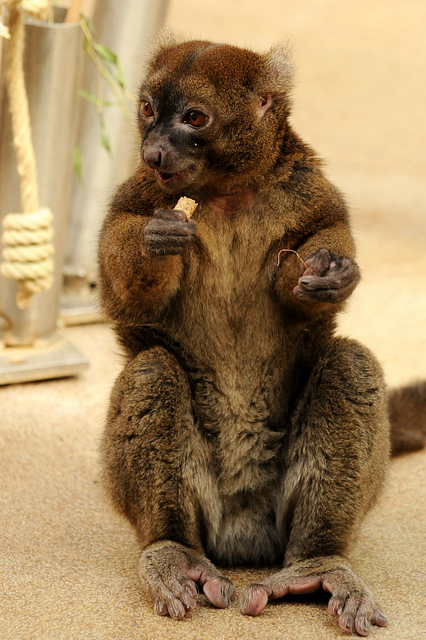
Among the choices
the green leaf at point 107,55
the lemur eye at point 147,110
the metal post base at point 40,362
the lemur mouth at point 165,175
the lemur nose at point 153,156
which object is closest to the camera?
the lemur nose at point 153,156

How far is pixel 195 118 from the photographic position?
413 centimetres

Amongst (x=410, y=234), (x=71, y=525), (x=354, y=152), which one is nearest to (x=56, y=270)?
(x=71, y=525)

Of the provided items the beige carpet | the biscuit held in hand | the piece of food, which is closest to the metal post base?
the beige carpet

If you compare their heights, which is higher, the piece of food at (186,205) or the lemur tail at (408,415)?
the piece of food at (186,205)

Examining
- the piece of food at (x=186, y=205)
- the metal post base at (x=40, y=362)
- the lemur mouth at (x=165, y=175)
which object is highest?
the lemur mouth at (x=165, y=175)

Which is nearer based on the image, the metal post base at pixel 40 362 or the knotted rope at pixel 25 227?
the knotted rope at pixel 25 227

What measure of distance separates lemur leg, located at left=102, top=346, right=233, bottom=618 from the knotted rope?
91.9 inches

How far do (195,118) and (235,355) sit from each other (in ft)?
3.52

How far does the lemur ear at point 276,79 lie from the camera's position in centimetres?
434

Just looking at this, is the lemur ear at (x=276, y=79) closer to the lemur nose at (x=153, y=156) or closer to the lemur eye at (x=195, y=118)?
the lemur eye at (x=195, y=118)

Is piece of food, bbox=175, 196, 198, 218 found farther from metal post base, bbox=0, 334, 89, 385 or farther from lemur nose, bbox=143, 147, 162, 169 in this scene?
metal post base, bbox=0, 334, 89, 385

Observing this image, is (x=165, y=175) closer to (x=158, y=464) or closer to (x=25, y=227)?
(x=158, y=464)

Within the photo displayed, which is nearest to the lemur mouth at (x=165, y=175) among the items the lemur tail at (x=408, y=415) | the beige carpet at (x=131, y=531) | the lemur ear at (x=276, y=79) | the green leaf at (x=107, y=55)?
the lemur ear at (x=276, y=79)

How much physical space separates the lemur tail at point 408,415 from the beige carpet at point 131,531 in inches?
6.2
